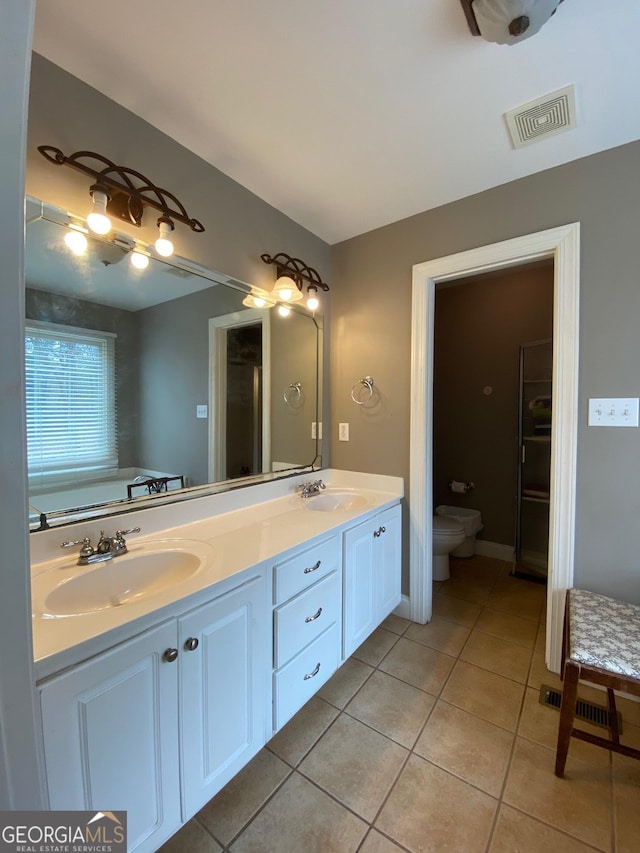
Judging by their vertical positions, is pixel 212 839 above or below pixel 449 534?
below

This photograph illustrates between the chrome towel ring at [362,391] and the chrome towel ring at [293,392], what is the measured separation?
370 millimetres

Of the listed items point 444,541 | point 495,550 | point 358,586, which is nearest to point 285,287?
point 358,586

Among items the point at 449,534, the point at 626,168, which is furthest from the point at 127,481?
the point at 626,168

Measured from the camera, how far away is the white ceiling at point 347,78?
3.34 ft

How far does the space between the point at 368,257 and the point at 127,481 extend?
6.22 ft

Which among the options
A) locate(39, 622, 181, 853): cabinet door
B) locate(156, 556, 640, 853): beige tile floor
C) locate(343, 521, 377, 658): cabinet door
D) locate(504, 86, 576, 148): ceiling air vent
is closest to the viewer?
locate(39, 622, 181, 853): cabinet door

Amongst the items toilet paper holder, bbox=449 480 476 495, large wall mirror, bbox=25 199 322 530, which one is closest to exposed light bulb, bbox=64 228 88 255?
large wall mirror, bbox=25 199 322 530

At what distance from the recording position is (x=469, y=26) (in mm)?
1030

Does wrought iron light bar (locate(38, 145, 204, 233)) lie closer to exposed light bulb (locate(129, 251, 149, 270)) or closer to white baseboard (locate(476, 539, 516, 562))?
exposed light bulb (locate(129, 251, 149, 270))

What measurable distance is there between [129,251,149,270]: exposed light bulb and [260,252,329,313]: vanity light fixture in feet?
2.17

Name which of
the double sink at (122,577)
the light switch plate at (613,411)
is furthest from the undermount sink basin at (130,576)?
the light switch plate at (613,411)

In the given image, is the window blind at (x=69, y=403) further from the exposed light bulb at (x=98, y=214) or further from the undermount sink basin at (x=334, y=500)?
the undermount sink basin at (x=334, y=500)

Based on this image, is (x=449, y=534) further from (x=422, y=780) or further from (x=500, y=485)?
(x=422, y=780)

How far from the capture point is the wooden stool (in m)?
1.13
